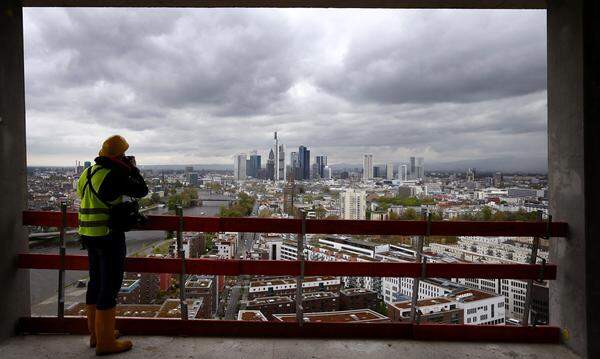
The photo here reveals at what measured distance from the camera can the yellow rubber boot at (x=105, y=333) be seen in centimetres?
335

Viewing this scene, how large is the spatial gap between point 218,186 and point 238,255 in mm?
3329

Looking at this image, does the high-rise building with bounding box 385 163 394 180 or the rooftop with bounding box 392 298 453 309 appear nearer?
the rooftop with bounding box 392 298 453 309

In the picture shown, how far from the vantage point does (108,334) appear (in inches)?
133

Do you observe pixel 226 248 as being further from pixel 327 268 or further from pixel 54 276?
pixel 54 276

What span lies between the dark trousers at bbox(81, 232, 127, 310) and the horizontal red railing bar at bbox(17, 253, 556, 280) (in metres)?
0.43

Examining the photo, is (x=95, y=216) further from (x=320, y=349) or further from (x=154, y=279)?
(x=320, y=349)

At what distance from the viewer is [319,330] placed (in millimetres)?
3889

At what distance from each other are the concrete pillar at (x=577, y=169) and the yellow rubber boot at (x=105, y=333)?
4406mm

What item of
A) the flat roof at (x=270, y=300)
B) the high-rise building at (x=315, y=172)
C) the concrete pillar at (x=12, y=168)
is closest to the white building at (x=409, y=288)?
the flat roof at (x=270, y=300)

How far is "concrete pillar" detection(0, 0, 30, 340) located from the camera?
3.84 metres

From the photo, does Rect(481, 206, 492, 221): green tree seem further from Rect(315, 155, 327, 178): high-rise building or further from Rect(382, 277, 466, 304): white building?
Rect(315, 155, 327, 178): high-rise building

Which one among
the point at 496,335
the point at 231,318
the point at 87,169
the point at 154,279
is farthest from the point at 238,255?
the point at 496,335

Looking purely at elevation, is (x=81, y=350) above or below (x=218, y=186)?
below

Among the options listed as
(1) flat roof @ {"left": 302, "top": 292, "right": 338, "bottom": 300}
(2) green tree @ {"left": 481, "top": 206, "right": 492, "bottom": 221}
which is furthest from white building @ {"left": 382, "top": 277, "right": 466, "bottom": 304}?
(2) green tree @ {"left": 481, "top": 206, "right": 492, "bottom": 221}
